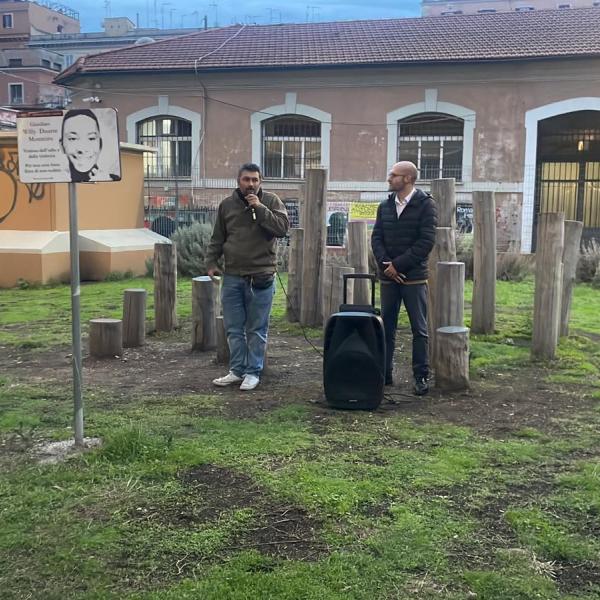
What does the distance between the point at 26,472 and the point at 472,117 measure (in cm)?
2020

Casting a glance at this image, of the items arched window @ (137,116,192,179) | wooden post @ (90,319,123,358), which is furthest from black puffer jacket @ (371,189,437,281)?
arched window @ (137,116,192,179)

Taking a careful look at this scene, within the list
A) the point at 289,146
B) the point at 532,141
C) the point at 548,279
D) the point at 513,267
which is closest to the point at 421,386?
the point at 548,279

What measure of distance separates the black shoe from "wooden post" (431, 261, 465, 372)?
0.74 metres

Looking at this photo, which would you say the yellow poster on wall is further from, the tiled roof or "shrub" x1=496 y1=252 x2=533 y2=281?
"shrub" x1=496 y1=252 x2=533 y2=281

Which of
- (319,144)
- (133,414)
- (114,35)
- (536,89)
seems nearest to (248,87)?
(319,144)

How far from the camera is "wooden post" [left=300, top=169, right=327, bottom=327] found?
26.1 feet

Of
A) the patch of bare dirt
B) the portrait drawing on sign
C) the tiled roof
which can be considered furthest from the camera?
the tiled roof

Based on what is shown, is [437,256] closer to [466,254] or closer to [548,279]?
[548,279]

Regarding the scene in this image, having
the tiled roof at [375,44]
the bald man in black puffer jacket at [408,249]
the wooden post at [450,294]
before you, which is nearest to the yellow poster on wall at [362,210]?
the tiled roof at [375,44]

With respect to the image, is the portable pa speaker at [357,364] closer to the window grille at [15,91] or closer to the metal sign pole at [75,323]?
the metal sign pole at [75,323]

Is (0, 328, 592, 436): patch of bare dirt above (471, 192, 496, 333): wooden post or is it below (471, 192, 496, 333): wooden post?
below

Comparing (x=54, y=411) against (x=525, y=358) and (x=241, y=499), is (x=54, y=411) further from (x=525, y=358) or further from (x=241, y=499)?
(x=525, y=358)

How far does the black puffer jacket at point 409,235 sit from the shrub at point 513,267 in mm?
9192

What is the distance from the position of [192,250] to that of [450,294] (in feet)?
29.7
